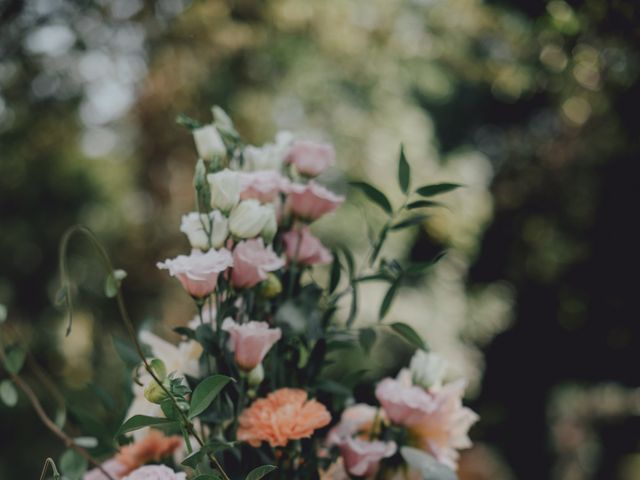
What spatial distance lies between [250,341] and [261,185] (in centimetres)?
14

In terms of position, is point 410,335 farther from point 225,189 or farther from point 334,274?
point 225,189

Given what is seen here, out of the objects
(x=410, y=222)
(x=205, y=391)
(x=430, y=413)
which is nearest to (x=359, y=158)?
(x=410, y=222)

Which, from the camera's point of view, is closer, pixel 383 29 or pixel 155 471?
pixel 155 471

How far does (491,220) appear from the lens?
15.0 feet

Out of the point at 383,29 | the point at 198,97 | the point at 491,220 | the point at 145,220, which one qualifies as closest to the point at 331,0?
the point at 383,29

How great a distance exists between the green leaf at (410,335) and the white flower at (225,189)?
20cm

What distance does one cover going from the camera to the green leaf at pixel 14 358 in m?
0.60

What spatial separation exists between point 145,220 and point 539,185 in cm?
232

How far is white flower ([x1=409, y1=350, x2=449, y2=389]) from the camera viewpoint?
594 mm

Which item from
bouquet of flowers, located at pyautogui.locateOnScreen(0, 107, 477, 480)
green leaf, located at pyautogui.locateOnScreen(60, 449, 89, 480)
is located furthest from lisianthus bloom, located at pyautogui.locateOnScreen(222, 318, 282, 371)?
green leaf, located at pyautogui.locateOnScreen(60, 449, 89, 480)

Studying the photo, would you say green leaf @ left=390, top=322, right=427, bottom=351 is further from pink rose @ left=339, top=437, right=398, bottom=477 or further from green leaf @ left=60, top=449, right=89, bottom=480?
green leaf @ left=60, top=449, right=89, bottom=480

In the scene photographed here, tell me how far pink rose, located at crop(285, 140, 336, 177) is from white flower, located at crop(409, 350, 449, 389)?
212 millimetres

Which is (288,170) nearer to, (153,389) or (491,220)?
(153,389)

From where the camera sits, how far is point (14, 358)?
60 centimetres
